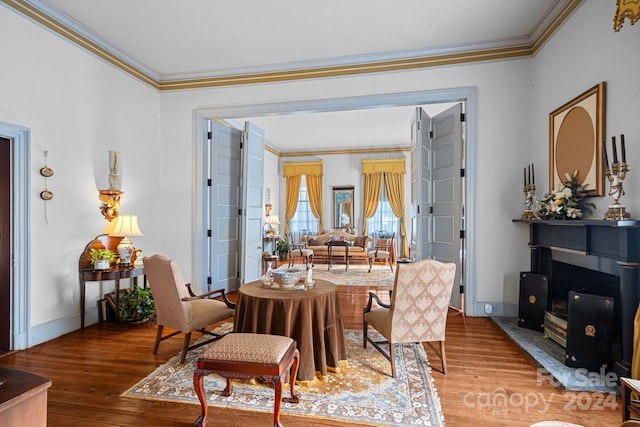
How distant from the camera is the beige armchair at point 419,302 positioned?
8.38 ft

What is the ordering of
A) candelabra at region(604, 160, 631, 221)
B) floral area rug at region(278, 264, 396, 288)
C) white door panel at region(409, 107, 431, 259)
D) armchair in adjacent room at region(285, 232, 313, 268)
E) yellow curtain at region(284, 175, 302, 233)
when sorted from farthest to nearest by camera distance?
yellow curtain at region(284, 175, 302, 233) < armchair in adjacent room at region(285, 232, 313, 268) < floral area rug at region(278, 264, 396, 288) < white door panel at region(409, 107, 431, 259) < candelabra at region(604, 160, 631, 221)

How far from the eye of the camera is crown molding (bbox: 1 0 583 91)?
3.42m

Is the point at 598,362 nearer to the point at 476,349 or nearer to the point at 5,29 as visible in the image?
the point at 476,349

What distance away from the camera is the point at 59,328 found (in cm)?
356

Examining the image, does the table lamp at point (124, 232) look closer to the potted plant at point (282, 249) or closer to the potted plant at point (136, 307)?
the potted plant at point (136, 307)

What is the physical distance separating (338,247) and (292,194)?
8.87 feet

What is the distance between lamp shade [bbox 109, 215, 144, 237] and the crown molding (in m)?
2.10

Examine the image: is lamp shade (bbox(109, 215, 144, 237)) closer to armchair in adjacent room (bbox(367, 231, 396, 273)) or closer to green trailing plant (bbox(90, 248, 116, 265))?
green trailing plant (bbox(90, 248, 116, 265))

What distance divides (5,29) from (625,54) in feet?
18.1

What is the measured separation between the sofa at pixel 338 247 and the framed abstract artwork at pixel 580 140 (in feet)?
18.5

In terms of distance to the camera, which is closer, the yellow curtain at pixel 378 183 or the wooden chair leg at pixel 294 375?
the wooden chair leg at pixel 294 375

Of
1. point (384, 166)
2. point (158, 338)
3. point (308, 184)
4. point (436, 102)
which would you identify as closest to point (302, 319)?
point (158, 338)

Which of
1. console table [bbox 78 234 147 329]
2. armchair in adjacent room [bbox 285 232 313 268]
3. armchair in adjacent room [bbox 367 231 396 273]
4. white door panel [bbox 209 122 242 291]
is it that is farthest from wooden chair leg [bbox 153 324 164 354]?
armchair in adjacent room [bbox 367 231 396 273]

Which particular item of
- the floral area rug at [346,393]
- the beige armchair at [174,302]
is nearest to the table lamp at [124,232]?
the beige armchair at [174,302]
